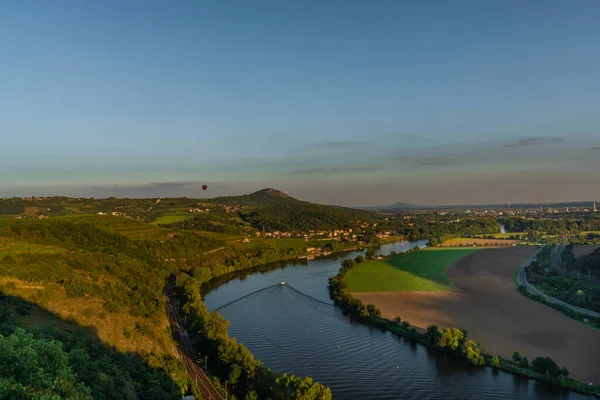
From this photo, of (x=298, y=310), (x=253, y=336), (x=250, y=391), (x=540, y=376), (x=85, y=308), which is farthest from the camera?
(x=298, y=310)

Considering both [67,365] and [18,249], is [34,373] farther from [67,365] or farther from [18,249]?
[18,249]

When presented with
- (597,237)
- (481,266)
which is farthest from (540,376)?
(597,237)

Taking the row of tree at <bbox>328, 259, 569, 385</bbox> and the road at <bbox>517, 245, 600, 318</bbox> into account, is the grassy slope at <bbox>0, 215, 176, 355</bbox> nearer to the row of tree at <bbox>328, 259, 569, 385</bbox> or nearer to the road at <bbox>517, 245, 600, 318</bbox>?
the row of tree at <bbox>328, 259, 569, 385</bbox>

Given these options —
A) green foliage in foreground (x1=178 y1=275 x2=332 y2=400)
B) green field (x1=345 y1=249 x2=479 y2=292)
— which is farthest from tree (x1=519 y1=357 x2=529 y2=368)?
green field (x1=345 y1=249 x2=479 y2=292)

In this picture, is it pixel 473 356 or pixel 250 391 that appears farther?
pixel 473 356

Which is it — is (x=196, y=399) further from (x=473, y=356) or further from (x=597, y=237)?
(x=597, y=237)

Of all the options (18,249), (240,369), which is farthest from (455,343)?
(18,249)

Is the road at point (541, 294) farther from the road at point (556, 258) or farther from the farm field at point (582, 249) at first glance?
the farm field at point (582, 249)

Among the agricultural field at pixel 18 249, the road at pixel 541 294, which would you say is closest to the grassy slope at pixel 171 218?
the agricultural field at pixel 18 249
